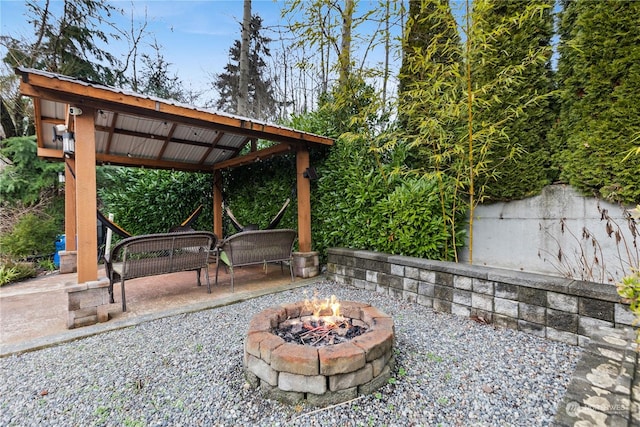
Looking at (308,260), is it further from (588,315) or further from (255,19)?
(255,19)

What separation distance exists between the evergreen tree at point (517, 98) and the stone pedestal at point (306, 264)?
2524 mm

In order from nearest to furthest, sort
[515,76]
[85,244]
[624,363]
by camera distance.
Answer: [624,363] < [85,244] < [515,76]

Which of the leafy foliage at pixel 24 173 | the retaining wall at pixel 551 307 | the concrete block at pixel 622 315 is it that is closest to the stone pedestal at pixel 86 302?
the retaining wall at pixel 551 307

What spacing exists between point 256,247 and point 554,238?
3.50 m

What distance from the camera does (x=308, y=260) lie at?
4.36 m

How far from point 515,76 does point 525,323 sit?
2405mm

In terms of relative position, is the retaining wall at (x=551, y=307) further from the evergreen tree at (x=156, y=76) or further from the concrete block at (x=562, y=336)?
the evergreen tree at (x=156, y=76)

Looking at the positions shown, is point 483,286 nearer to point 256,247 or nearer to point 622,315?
point 622,315

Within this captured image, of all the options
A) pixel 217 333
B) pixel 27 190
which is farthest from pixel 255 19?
pixel 217 333

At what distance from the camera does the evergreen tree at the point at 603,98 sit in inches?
95.5

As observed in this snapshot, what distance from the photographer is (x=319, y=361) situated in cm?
151

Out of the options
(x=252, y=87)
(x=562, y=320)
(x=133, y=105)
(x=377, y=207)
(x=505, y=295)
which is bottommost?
(x=562, y=320)

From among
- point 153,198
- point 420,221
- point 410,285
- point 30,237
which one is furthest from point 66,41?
point 410,285

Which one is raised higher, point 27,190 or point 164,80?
point 164,80
